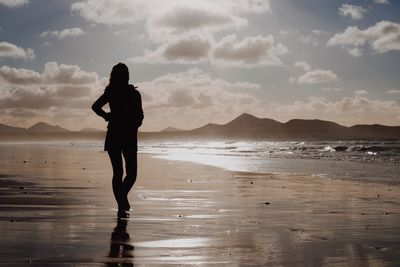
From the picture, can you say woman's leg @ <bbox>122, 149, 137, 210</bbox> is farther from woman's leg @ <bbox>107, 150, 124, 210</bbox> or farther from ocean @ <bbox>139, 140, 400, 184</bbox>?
ocean @ <bbox>139, 140, 400, 184</bbox>

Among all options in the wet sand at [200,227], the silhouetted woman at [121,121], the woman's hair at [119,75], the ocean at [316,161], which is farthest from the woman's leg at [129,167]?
the ocean at [316,161]

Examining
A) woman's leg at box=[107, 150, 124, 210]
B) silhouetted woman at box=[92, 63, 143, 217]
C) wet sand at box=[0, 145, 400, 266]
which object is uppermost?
silhouetted woman at box=[92, 63, 143, 217]

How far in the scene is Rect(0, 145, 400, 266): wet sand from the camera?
456 centimetres

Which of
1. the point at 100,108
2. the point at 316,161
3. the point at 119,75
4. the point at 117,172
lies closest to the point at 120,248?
the point at 117,172

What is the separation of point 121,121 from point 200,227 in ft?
7.33

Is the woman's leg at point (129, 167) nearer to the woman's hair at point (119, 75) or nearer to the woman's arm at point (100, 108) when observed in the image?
the woman's arm at point (100, 108)

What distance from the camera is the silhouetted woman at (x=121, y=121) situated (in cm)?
765

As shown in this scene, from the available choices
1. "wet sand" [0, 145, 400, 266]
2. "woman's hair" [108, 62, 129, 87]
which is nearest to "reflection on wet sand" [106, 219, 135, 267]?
"wet sand" [0, 145, 400, 266]

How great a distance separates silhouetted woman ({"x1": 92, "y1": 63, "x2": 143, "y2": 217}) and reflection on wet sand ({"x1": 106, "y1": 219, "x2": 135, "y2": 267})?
1.68m

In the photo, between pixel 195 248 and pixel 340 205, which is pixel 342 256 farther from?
pixel 340 205

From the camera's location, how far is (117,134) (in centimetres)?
764

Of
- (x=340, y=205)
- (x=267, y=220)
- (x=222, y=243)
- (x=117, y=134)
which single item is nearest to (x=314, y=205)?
(x=340, y=205)

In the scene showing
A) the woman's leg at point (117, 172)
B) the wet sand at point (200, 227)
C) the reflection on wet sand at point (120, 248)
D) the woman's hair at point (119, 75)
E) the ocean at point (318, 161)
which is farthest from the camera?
the ocean at point (318, 161)

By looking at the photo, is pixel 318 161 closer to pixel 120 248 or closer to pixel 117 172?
pixel 117 172
